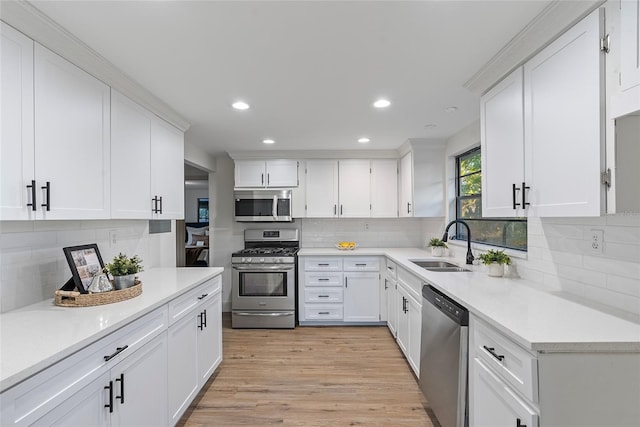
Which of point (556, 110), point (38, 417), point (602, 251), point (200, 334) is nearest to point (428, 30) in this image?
point (556, 110)

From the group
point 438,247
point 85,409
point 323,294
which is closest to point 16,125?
point 85,409

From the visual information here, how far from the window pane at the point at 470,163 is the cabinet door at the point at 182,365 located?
3.04 metres

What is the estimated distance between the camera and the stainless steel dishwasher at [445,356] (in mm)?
1621

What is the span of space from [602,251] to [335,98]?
1.86 meters

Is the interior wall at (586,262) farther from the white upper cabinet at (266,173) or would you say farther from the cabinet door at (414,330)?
the white upper cabinet at (266,173)

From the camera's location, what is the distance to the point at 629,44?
3.51ft

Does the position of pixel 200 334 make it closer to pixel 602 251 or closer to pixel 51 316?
pixel 51 316

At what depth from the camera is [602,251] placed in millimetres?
1510

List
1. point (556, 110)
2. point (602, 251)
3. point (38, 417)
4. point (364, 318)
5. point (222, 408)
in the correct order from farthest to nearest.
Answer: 1. point (364, 318)
2. point (222, 408)
3. point (602, 251)
4. point (556, 110)
5. point (38, 417)

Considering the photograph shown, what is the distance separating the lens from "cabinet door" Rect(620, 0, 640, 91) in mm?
1044

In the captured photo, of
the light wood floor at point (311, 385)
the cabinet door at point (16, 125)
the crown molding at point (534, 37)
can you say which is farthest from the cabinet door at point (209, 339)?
the crown molding at point (534, 37)

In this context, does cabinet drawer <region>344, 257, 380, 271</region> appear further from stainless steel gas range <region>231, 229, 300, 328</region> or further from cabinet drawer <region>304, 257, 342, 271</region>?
stainless steel gas range <region>231, 229, 300, 328</region>

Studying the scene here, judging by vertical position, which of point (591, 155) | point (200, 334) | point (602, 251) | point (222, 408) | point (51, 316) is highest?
A: point (591, 155)

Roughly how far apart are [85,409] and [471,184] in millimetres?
3536
